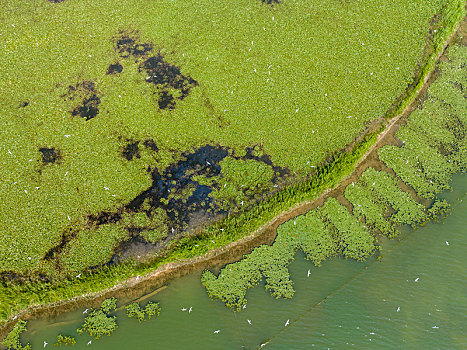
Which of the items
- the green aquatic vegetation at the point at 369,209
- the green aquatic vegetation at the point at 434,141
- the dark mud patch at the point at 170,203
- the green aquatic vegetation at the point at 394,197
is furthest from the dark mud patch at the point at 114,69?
the green aquatic vegetation at the point at 434,141

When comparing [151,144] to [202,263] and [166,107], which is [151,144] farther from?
[202,263]

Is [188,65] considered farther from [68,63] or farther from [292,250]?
[292,250]

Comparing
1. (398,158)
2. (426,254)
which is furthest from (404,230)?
(398,158)

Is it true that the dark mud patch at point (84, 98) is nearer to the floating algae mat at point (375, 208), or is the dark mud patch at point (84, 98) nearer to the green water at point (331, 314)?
the green water at point (331, 314)

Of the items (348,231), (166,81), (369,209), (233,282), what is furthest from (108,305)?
(369,209)

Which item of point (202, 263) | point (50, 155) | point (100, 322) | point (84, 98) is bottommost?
point (100, 322)

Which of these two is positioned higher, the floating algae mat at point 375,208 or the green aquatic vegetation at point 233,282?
the floating algae mat at point 375,208
